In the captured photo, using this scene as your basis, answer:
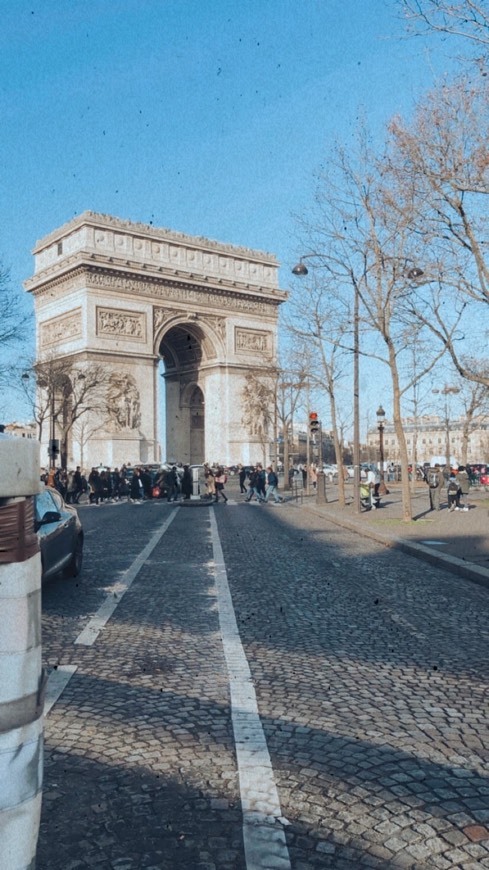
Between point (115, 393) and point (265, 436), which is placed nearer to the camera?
point (115, 393)

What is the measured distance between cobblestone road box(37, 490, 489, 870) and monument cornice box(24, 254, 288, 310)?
44125mm

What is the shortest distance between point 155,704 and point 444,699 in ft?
5.81

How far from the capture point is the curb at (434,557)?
10262mm

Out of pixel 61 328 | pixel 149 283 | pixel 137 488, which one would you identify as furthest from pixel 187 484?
pixel 149 283

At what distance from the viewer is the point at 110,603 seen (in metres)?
8.52

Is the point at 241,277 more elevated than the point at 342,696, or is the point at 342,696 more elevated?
the point at 241,277

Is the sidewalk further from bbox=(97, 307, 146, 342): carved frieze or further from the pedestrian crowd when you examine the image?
bbox=(97, 307, 146, 342): carved frieze

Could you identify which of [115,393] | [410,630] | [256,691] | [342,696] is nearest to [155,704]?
[256,691]

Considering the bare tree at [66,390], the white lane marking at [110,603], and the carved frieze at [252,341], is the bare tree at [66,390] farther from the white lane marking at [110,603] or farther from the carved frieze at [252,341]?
the white lane marking at [110,603]

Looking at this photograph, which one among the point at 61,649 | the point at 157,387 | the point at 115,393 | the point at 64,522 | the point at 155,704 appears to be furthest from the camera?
the point at 157,387

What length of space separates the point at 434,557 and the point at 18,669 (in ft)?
35.9

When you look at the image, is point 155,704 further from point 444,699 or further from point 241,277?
point 241,277

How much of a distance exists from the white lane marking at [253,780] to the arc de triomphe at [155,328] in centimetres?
4510

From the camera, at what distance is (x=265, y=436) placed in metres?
59.3
